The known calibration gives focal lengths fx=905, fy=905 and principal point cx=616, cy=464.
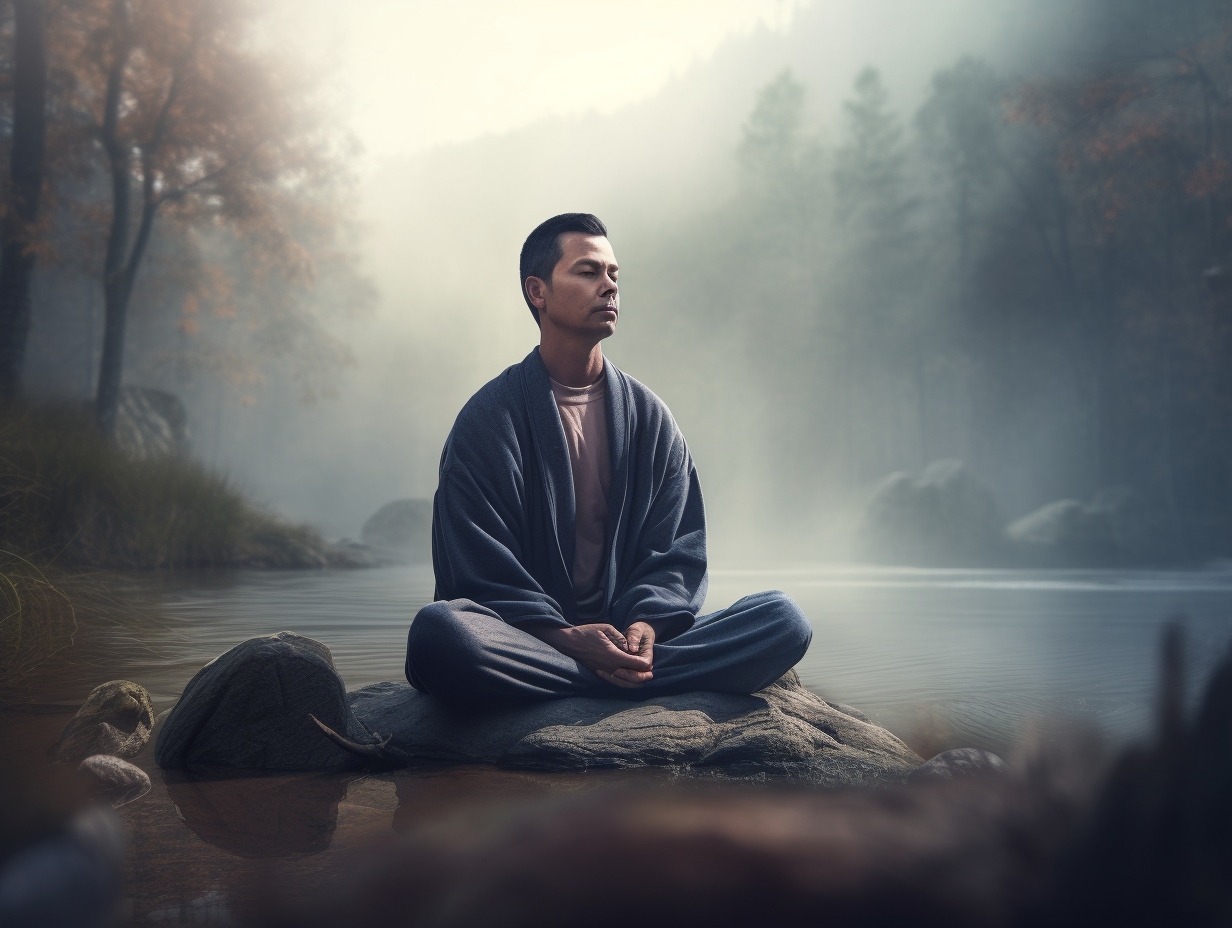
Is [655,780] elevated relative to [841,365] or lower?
lower

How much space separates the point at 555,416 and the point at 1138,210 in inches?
767

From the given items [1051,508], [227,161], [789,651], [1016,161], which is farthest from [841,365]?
[789,651]

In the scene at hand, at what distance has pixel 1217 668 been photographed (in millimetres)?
543

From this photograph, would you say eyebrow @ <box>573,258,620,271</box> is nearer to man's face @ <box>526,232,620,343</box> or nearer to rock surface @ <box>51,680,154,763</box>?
man's face @ <box>526,232,620,343</box>

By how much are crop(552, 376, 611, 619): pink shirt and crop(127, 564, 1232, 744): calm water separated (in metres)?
1.15

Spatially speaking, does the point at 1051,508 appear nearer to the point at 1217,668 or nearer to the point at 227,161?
A: the point at 227,161

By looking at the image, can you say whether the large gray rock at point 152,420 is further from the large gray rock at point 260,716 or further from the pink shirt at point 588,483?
the large gray rock at point 260,716

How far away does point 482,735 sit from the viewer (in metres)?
2.71

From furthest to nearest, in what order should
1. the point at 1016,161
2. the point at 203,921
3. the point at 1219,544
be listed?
1. the point at 1016,161
2. the point at 1219,544
3. the point at 203,921

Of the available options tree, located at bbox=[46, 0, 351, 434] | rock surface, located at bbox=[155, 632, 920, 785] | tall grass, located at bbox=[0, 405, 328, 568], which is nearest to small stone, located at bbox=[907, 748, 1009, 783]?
rock surface, located at bbox=[155, 632, 920, 785]

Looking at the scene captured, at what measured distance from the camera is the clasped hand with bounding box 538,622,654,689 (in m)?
2.82

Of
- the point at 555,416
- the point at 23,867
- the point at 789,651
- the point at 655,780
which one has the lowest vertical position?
the point at 655,780

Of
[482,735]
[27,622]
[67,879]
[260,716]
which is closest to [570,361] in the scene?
[482,735]

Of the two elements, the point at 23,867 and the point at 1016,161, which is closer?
the point at 23,867
